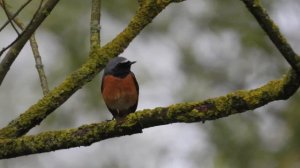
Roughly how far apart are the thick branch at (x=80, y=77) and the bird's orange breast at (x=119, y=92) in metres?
2.00

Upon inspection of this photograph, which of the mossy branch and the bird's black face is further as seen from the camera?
the bird's black face

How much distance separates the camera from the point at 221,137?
27.6ft

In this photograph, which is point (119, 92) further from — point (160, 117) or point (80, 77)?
point (160, 117)

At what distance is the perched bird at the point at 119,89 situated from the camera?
570cm

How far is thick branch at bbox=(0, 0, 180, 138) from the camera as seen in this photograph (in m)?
3.42

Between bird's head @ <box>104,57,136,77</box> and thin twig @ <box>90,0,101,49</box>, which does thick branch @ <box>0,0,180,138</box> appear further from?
bird's head @ <box>104,57,136,77</box>

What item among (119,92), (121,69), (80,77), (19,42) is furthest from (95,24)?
(121,69)

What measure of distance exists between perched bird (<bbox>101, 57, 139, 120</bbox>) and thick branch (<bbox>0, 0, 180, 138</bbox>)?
6.38ft

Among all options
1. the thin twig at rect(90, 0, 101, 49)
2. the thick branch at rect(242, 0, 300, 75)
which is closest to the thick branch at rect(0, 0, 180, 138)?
the thin twig at rect(90, 0, 101, 49)

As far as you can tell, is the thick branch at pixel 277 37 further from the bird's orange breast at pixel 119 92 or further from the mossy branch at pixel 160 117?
the bird's orange breast at pixel 119 92

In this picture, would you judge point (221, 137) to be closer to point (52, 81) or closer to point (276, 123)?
point (276, 123)

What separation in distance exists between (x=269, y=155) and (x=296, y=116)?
0.56 m

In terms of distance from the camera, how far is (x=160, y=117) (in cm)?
288

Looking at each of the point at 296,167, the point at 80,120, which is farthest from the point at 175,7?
the point at 296,167
